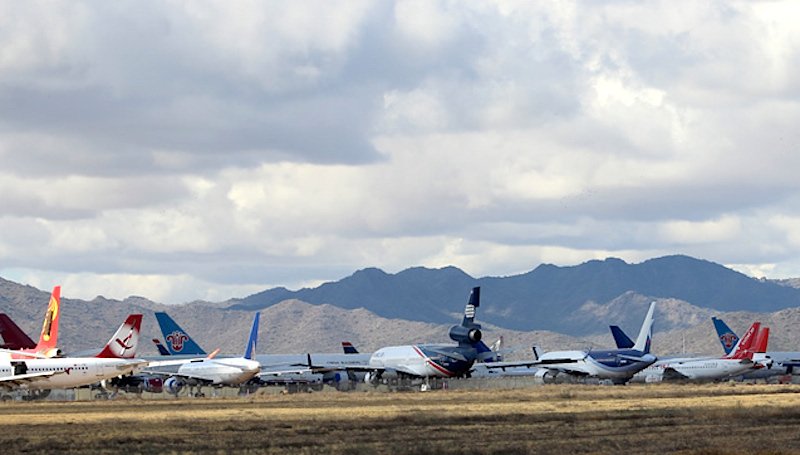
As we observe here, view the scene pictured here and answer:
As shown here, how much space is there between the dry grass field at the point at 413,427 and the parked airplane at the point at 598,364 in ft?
149

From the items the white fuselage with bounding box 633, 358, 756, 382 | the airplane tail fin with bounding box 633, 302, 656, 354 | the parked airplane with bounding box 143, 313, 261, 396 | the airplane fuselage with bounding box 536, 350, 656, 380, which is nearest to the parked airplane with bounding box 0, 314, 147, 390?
the parked airplane with bounding box 143, 313, 261, 396

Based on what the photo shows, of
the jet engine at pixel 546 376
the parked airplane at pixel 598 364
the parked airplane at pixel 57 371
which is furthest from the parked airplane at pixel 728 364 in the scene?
the parked airplane at pixel 57 371

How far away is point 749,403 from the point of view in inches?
3342

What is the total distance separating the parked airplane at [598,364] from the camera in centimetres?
13850

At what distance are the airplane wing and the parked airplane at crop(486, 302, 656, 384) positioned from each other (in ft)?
174

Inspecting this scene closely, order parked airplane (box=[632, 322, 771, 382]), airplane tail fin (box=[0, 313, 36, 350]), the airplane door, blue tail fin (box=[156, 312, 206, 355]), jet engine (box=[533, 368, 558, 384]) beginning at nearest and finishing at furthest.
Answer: the airplane door → airplane tail fin (box=[0, 313, 36, 350]) → parked airplane (box=[632, 322, 771, 382]) → jet engine (box=[533, 368, 558, 384]) → blue tail fin (box=[156, 312, 206, 355])

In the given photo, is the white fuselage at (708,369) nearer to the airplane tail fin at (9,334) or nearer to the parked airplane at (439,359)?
the parked airplane at (439,359)

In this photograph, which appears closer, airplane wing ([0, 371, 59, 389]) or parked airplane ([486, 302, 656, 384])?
airplane wing ([0, 371, 59, 389])

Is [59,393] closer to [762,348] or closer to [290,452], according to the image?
[290,452]

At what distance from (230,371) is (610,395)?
3444 cm

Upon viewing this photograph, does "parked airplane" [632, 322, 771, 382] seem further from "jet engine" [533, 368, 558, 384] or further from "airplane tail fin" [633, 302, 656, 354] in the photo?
"jet engine" [533, 368, 558, 384]

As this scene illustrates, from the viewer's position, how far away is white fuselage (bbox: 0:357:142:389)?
308 ft

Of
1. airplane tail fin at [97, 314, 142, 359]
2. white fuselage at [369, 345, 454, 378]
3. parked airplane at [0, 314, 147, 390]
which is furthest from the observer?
white fuselage at [369, 345, 454, 378]

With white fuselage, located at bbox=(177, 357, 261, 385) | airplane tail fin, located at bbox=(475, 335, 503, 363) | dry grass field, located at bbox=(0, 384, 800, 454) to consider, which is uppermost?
airplane tail fin, located at bbox=(475, 335, 503, 363)
